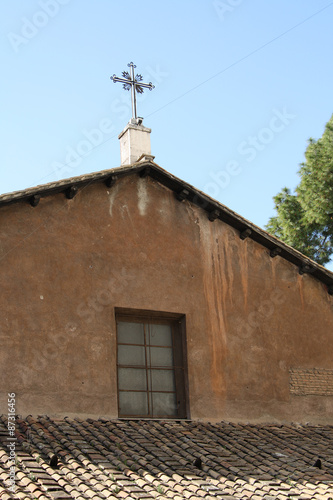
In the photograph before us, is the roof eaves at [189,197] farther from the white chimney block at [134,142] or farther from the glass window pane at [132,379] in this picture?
the glass window pane at [132,379]

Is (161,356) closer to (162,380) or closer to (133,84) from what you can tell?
(162,380)

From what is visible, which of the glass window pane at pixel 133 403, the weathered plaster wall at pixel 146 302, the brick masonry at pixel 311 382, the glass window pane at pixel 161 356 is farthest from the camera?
the brick masonry at pixel 311 382

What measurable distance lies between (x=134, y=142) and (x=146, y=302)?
4.04 meters

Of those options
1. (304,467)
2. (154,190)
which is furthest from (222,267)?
(304,467)

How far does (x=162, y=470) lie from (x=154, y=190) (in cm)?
597

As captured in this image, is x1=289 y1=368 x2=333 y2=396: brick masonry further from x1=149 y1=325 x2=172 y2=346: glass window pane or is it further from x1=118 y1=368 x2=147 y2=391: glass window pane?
x1=118 y1=368 x2=147 y2=391: glass window pane

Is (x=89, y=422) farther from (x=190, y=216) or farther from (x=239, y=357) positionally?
(x=190, y=216)

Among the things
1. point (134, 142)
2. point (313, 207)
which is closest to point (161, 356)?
point (134, 142)

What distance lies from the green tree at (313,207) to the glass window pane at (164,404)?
10.3m

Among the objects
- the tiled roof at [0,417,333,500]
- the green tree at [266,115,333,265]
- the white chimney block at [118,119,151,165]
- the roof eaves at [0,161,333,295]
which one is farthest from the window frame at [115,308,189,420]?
the green tree at [266,115,333,265]

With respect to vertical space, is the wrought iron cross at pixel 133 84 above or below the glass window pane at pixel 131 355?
above

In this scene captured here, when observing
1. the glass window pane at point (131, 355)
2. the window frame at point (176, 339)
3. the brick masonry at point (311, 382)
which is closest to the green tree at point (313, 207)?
the brick masonry at point (311, 382)

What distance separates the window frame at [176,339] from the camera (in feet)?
43.3

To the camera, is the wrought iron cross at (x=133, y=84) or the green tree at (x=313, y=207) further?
the green tree at (x=313, y=207)
